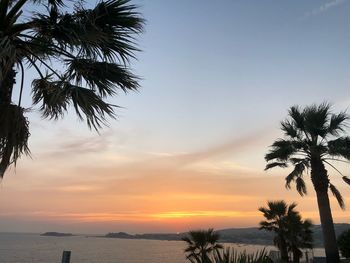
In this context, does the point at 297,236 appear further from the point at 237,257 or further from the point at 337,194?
the point at 237,257

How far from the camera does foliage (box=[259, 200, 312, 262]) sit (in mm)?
24703

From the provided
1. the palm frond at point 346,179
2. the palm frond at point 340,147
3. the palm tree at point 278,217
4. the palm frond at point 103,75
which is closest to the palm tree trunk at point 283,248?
the palm tree at point 278,217

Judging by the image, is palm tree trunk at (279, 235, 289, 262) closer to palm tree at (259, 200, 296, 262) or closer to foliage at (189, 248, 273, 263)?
palm tree at (259, 200, 296, 262)

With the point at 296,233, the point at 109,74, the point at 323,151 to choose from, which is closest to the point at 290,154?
the point at 323,151

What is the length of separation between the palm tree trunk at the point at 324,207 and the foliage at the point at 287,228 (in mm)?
4569

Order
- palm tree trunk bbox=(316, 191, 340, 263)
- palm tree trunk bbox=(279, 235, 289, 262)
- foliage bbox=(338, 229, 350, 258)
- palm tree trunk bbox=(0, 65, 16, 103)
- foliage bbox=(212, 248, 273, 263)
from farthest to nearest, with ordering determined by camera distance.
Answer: palm tree trunk bbox=(279, 235, 289, 262) < foliage bbox=(338, 229, 350, 258) < palm tree trunk bbox=(316, 191, 340, 263) < palm tree trunk bbox=(0, 65, 16, 103) < foliage bbox=(212, 248, 273, 263)

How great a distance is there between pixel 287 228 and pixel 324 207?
17.6 feet

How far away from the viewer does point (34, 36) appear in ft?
25.9

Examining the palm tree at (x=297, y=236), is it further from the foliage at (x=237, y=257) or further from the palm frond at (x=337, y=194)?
the foliage at (x=237, y=257)

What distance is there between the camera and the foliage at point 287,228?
2470cm

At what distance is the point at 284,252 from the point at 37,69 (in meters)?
20.4

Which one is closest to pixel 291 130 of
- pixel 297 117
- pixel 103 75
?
pixel 297 117

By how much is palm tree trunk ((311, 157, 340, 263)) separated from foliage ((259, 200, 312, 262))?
4.57m

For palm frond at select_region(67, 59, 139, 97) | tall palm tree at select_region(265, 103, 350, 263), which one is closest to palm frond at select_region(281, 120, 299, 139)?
tall palm tree at select_region(265, 103, 350, 263)
